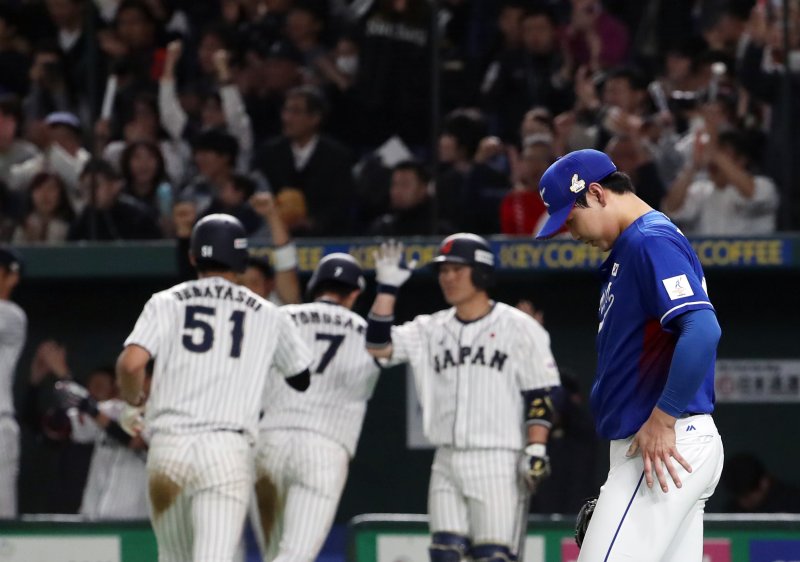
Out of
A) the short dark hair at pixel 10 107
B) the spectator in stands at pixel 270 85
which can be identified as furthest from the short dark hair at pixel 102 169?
the spectator in stands at pixel 270 85

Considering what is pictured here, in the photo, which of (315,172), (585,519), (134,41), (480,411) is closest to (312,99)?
(315,172)

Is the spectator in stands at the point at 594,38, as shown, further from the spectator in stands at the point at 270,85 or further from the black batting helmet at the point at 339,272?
the black batting helmet at the point at 339,272

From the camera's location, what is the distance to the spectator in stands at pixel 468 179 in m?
9.62

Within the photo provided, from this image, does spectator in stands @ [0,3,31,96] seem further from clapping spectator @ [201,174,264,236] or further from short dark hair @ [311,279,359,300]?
short dark hair @ [311,279,359,300]

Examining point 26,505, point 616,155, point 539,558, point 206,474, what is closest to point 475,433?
point 539,558

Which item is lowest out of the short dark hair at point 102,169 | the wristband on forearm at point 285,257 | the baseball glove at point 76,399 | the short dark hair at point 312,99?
the baseball glove at point 76,399

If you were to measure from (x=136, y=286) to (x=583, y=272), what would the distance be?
2.98m

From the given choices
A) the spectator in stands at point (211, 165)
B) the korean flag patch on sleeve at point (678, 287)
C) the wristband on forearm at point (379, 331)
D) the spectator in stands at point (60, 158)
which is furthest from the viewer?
the spectator in stands at point (60, 158)

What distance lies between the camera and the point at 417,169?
31.6ft

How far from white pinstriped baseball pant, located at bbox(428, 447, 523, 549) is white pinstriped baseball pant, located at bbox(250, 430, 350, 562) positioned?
22.0 inches

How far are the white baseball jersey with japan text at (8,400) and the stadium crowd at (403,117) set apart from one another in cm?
112

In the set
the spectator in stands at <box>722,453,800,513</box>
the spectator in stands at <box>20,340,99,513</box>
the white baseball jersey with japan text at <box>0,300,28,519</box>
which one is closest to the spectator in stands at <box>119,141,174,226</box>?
the spectator in stands at <box>20,340,99,513</box>

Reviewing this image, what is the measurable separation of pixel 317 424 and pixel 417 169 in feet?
7.98

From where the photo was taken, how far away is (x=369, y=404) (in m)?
10.4
